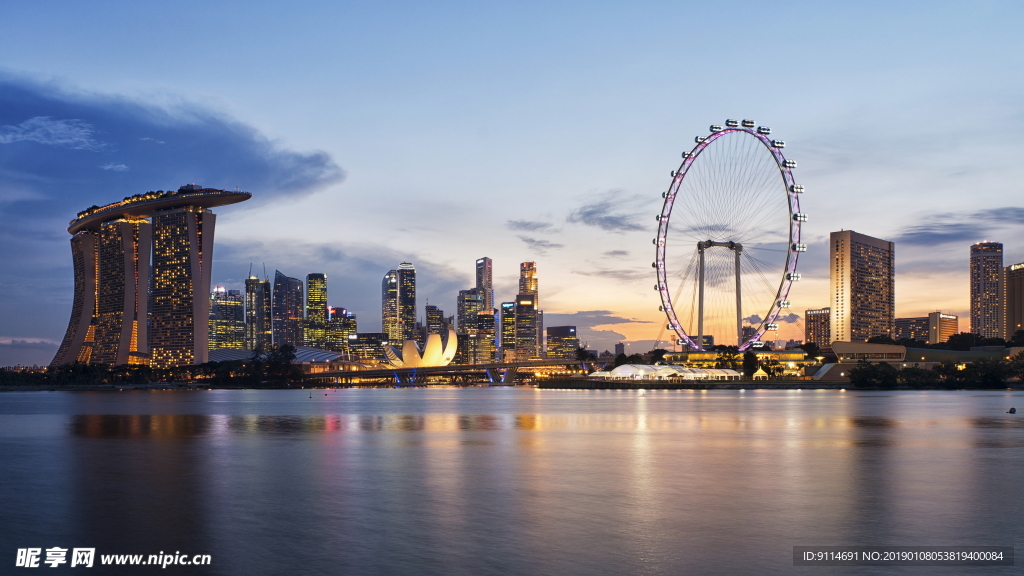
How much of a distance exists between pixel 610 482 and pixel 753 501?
5506 millimetres

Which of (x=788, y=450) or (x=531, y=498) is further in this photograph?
(x=788, y=450)

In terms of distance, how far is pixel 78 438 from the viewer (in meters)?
49.4

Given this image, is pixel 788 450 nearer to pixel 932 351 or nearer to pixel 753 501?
pixel 753 501

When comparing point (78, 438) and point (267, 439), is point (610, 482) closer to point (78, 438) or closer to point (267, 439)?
point (267, 439)

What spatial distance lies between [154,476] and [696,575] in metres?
21.7

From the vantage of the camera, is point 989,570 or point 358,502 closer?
point 989,570

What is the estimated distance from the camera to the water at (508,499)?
61.0 ft

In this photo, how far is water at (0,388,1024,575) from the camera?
61.0ft

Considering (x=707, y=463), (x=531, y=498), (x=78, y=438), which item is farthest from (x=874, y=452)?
(x=78, y=438)

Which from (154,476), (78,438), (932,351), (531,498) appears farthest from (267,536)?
(932,351)

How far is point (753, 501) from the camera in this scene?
2536 cm

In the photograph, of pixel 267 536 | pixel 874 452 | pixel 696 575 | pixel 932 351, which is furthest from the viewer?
pixel 932 351

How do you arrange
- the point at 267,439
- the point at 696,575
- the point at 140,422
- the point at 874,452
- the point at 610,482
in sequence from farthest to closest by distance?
the point at 140,422 < the point at 267,439 < the point at 874,452 < the point at 610,482 < the point at 696,575

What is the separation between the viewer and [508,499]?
84.7 feet
